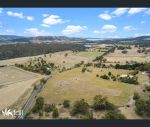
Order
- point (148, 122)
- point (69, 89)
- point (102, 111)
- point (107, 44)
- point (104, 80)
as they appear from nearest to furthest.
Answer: point (148, 122), point (102, 111), point (69, 89), point (104, 80), point (107, 44)

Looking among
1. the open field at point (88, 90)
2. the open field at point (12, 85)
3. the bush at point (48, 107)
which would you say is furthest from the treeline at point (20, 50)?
the bush at point (48, 107)

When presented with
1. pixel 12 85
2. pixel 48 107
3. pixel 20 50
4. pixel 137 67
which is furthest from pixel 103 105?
pixel 20 50

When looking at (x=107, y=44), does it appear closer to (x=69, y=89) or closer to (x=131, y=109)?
(x=69, y=89)

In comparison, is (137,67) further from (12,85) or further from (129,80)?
(12,85)

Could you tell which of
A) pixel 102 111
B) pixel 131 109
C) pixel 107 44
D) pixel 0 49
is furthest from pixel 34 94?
pixel 107 44

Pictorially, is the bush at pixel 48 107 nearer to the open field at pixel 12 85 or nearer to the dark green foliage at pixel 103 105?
the open field at pixel 12 85

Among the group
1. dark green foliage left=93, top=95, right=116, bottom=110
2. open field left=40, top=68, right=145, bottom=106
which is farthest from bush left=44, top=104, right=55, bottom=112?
dark green foliage left=93, top=95, right=116, bottom=110

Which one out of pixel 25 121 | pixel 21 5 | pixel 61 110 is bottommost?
pixel 61 110

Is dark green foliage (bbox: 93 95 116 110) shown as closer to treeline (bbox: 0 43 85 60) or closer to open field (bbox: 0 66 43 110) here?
open field (bbox: 0 66 43 110)
